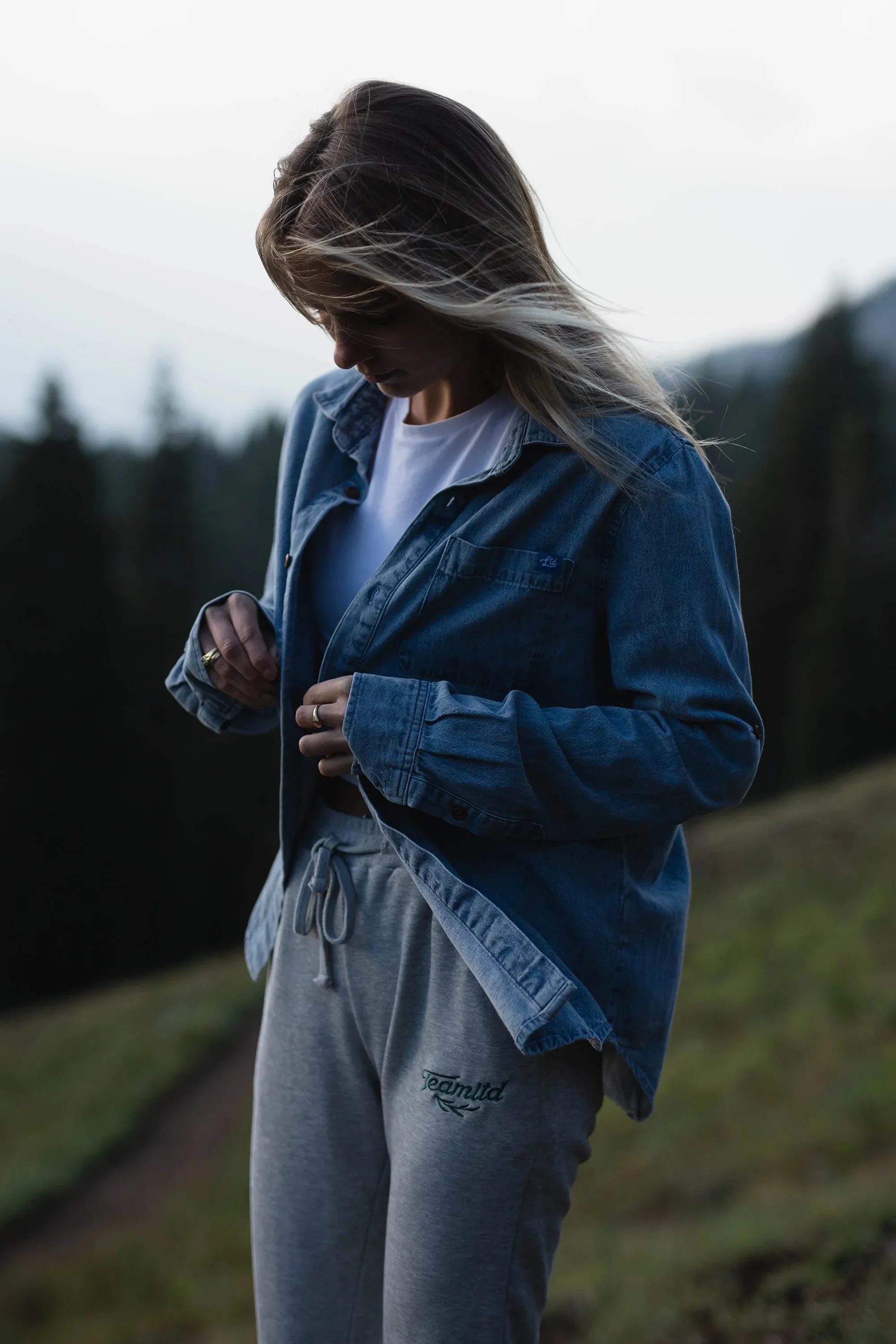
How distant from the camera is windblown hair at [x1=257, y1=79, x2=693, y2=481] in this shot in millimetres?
1344

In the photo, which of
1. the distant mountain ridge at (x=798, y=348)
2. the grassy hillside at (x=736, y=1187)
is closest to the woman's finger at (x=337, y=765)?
the grassy hillside at (x=736, y=1187)

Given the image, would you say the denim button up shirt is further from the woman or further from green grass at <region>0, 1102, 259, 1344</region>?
green grass at <region>0, 1102, 259, 1344</region>

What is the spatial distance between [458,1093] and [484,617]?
565mm

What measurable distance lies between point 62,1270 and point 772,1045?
15.6ft

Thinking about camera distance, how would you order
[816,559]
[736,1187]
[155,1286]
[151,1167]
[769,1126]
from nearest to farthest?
[736,1187] → [769,1126] → [155,1286] → [151,1167] → [816,559]

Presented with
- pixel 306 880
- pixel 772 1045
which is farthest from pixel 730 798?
pixel 772 1045

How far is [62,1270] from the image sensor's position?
7.39 meters

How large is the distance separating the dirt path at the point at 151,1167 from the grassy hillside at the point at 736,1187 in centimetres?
31

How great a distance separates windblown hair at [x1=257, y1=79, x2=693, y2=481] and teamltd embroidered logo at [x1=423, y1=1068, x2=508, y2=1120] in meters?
0.73

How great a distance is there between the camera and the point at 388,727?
4.54 ft

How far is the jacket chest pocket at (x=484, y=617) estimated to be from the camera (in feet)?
4.64

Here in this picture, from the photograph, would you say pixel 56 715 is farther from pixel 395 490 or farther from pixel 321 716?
pixel 321 716

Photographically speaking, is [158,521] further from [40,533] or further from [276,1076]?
[276,1076]

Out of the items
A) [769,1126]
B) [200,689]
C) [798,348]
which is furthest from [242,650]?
[798,348]
